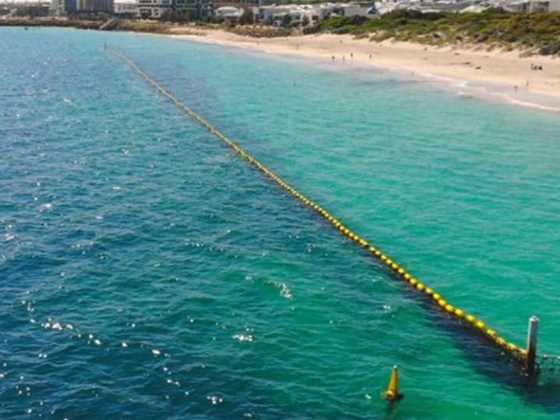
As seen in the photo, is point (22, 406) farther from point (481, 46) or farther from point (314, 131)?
point (481, 46)

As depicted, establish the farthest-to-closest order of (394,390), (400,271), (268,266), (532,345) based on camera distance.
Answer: (268,266) → (400,271) → (532,345) → (394,390)

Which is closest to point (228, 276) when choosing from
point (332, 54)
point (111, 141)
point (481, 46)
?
point (111, 141)

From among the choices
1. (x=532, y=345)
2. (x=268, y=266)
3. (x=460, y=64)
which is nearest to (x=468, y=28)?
(x=460, y=64)

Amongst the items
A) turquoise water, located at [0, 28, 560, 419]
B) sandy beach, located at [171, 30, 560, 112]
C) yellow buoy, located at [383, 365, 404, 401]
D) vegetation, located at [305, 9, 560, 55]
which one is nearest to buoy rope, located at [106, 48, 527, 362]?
turquoise water, located at [0, 28, 560, 419]

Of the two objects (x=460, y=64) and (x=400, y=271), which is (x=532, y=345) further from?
(x=460, y=64)

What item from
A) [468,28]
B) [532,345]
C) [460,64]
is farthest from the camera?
[468,28]

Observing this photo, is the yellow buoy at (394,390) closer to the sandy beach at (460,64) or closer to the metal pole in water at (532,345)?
the metal pole in water at (532,345)
